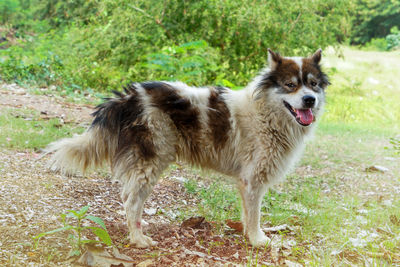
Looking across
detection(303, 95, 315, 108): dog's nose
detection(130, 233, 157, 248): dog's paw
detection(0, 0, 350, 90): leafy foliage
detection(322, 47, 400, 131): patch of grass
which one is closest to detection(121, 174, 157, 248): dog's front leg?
detection(130, 233, 157, 248): dog's paw

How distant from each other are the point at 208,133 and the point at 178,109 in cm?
35

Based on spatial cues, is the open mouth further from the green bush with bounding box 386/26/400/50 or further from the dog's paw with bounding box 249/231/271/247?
the green bush with bounding box 386/26/400/50

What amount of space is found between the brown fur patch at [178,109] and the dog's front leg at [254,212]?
0.60 meters

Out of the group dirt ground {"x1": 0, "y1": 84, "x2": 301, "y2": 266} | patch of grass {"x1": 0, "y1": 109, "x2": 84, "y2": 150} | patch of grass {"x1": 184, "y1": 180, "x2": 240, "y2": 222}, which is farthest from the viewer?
patch of grass {"x1": 0, "y1": 109, "x2": 84, "y2": 150}

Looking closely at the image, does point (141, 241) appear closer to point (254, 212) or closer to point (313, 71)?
point (254, 212)

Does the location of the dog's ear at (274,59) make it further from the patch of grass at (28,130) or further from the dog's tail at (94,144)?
the patch of grass at (28,130)

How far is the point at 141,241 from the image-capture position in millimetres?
2918

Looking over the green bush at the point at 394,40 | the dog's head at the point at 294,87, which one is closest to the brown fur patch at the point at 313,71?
the dog's head at the point at 294,87

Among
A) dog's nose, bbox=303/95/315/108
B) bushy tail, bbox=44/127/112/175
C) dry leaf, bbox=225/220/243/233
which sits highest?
dog's nose, bbox=303/95/315/108

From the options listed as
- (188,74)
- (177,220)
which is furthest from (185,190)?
(188,74)

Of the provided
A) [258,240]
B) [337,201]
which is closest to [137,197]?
[258,240]

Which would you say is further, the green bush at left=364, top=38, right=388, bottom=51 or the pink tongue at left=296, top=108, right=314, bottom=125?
the green bush at left=364, top=38, right=388, bottom=51

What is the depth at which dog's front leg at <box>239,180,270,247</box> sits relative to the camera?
10.8 feet

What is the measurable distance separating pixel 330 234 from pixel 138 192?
1.76 m
